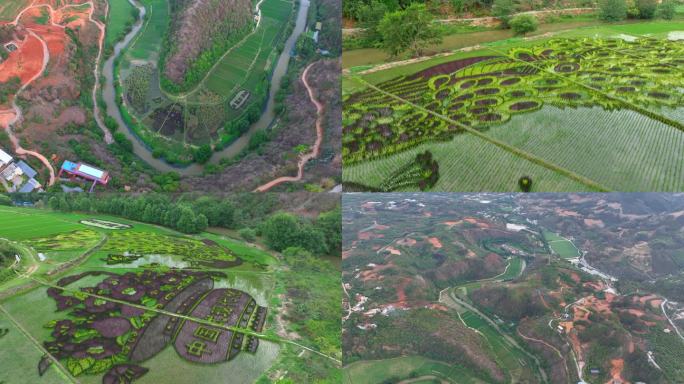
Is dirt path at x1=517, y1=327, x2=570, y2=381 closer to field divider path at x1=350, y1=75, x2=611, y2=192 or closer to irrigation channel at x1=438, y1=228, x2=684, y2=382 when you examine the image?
irrigation channel at x1=438, y1=228, x2=684, y2=382

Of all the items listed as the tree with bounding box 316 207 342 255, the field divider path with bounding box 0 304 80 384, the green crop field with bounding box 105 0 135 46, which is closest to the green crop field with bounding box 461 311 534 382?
the tree with bounding box 316 207 342 255

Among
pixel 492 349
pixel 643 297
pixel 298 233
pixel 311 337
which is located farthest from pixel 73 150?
pixel 643 297

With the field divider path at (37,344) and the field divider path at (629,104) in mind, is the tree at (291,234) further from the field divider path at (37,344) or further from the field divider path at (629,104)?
the field divider path at (629,104)

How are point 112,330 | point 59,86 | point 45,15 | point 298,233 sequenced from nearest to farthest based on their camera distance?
point 112,330
point 298,233
point 59,86
point 45,15

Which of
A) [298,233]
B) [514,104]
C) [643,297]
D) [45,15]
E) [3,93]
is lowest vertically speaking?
[643,297]

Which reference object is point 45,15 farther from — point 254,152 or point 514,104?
point 514,104

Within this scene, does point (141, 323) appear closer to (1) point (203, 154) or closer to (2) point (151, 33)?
(1) point (203, 154)
